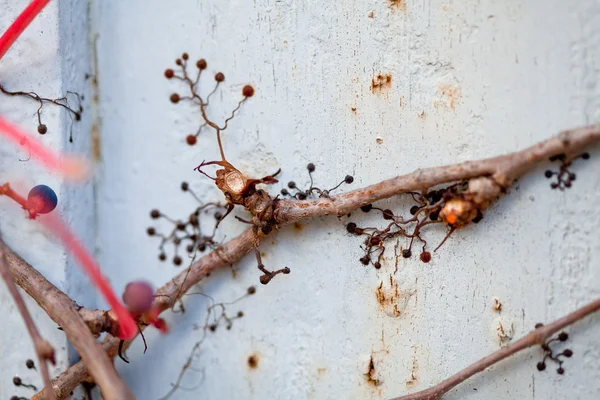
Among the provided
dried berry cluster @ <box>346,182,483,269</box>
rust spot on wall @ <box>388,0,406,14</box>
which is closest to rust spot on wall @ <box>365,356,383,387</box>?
dried berry cluster @ <box>346,182,483,269</box>

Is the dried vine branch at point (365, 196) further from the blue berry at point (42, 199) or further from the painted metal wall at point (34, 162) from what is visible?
the blue berry at point (42, 199)

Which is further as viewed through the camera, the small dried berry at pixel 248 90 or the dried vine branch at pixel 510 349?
the small dried berry at pixel 248 90

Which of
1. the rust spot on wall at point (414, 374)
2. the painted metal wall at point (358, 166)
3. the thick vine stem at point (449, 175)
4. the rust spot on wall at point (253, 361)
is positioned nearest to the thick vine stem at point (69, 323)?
the painted metal wall at point (358, 166)

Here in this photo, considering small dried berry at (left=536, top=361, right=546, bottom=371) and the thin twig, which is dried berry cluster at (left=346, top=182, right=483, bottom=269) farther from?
the thin twig

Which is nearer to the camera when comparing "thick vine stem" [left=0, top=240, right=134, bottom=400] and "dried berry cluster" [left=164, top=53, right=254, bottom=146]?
"thick vine stem" [left=0, top=240, right=134, bottom=400]

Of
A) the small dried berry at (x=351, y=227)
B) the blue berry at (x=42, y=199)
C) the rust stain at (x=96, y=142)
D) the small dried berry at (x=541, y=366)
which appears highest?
the rust stain at (x=96, y=142)

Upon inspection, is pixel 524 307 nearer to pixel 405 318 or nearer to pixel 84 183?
pixel 405 318

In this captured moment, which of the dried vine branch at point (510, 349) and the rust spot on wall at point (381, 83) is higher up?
the rust spot on wall at point (381, 83)
